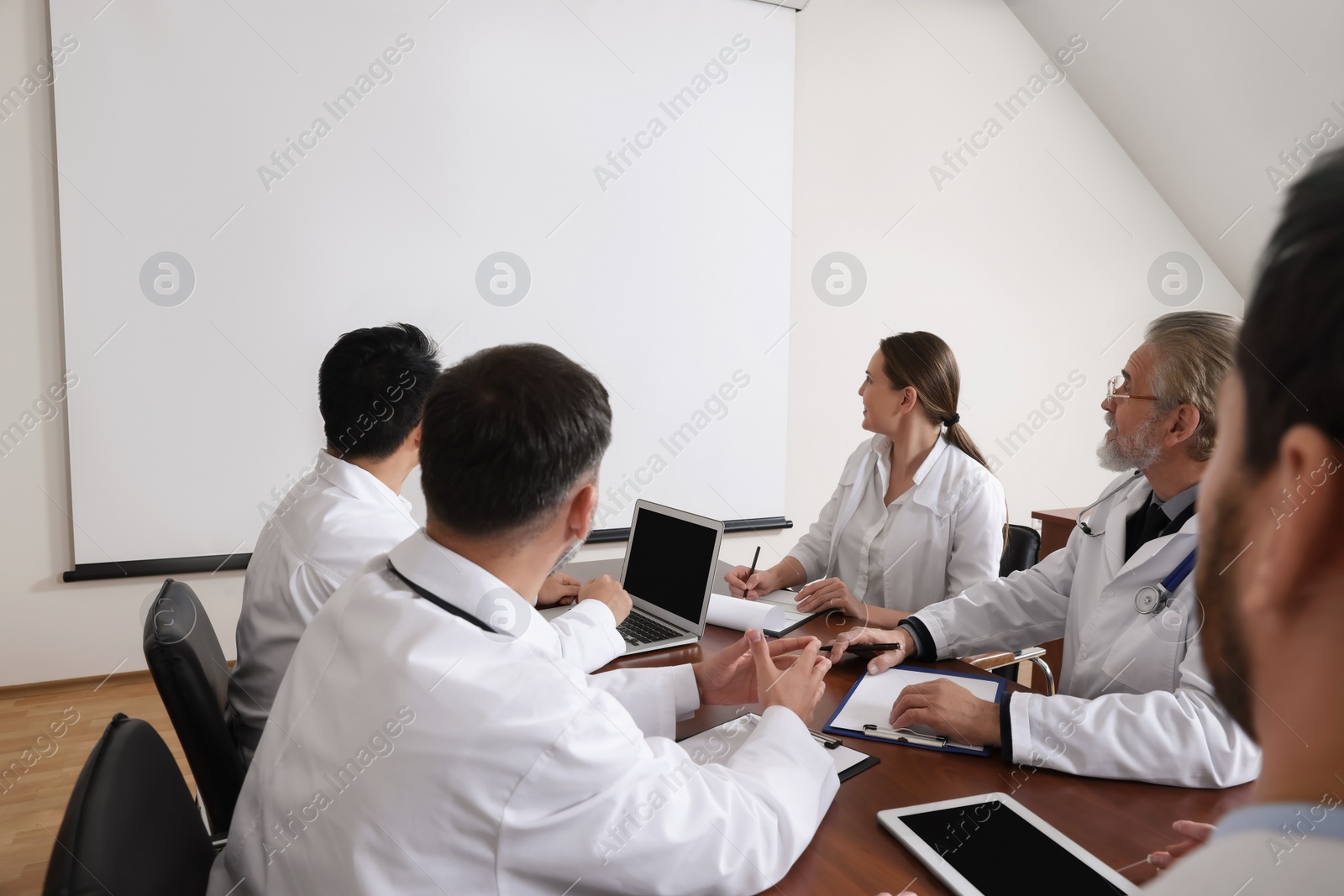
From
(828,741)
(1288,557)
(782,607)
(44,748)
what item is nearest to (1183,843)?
(828,741)

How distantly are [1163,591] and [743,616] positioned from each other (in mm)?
892

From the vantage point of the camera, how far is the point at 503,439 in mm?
991

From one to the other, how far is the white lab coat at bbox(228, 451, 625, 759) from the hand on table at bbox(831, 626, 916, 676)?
454 mm

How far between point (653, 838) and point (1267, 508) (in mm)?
750

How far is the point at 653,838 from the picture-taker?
2.90ft

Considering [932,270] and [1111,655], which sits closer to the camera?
[1111,655]

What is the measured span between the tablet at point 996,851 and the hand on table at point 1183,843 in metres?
0.04

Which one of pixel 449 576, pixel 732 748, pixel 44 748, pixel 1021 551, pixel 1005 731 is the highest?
pixel 44 748

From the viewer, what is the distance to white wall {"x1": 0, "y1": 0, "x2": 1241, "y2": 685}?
3373 millimetres

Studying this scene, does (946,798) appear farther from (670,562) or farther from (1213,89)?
(1213,89)

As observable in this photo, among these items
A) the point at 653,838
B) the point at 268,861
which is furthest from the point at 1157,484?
the point at 268,861

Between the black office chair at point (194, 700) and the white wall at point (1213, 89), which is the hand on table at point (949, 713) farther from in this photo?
the white wall at point (1213, 89)

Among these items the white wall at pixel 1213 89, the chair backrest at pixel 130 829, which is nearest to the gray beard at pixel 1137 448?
the chair backrest at pixel 130 829

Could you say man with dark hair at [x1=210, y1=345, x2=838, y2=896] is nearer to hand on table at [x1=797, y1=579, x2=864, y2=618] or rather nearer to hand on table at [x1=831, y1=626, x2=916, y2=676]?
hand on table at [x1=831, y1=626, x2=916, y2=676]
